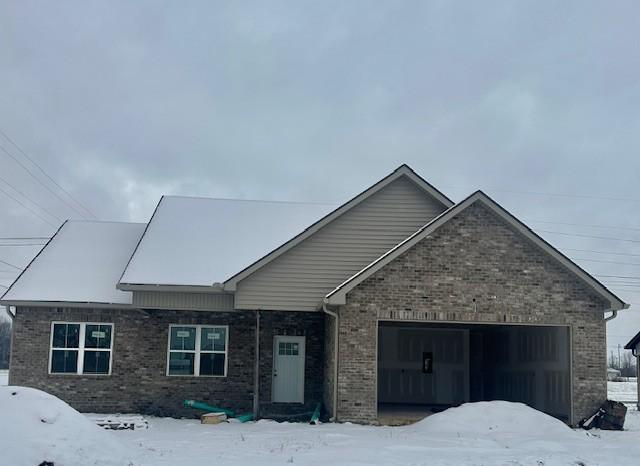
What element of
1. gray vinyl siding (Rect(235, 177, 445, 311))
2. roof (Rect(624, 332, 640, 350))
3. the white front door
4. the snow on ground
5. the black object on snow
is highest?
gray vinyl siding (Rect(235, 177, 445, 311))

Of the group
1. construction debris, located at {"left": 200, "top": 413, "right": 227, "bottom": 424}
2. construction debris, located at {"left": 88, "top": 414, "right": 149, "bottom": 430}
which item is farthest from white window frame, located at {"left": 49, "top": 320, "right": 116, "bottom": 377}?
construction debris, located at {"left": 88, "top": 414, "right": 149, "bottom": 430}

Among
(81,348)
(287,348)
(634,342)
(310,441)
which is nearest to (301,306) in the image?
(287,348)

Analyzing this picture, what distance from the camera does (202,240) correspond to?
2397 centimetres

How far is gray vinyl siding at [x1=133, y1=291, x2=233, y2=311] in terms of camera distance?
69.2ft

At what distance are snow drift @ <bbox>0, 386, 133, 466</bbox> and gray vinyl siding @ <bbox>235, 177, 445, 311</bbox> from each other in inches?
342

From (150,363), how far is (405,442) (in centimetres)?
938

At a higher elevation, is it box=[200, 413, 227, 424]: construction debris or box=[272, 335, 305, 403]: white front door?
box=[272, 335, 305, 403]: white front door

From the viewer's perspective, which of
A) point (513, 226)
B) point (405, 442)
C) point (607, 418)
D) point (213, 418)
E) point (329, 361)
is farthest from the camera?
point (329, 361)

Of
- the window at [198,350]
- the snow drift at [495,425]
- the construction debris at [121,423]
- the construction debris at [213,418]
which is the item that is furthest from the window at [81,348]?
the snow drift at [495,425]

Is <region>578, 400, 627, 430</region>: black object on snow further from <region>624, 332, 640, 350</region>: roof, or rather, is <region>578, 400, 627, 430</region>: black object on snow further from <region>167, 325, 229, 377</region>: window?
<region>624, 332, 640, 350</region>: roof

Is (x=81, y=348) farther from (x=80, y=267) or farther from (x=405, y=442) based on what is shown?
(x=405, y=442)

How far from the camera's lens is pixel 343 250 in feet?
69.5

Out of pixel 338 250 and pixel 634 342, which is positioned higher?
pixel 338 250

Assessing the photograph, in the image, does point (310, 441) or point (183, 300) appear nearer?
point (310, 441)
